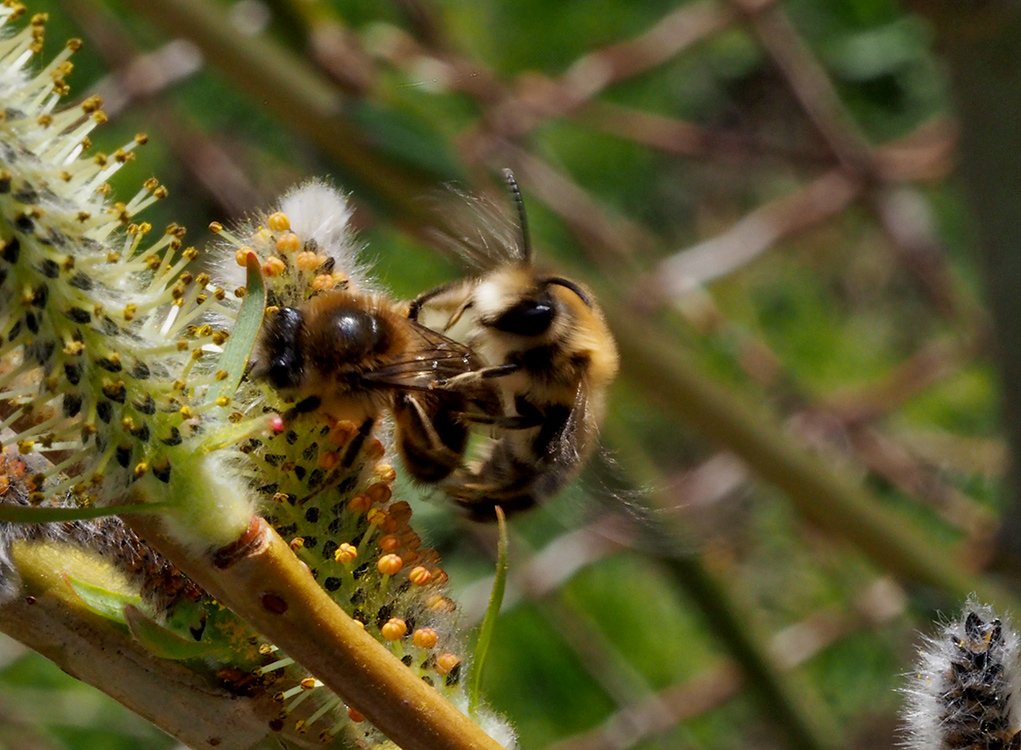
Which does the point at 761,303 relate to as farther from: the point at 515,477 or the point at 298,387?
the point at 298,387

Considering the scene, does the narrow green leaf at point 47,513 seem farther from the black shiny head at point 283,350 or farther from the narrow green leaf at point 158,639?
the black shiny head at point 283,350

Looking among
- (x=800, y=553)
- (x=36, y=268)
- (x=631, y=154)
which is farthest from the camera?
(x=631, y=154)

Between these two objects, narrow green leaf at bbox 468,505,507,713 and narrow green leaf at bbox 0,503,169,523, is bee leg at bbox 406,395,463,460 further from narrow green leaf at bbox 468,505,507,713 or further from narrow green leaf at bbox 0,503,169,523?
narrow green leaf at bbox 0,503,169,523

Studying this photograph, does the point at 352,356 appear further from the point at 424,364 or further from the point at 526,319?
the point at 526,319

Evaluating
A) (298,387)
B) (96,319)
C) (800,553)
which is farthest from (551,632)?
(96,319)

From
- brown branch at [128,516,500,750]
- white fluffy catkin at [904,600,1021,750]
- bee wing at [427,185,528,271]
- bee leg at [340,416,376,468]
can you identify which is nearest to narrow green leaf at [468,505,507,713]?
brown branch at [128,516,500,750]

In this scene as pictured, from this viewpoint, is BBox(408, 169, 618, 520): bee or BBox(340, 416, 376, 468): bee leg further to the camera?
BBox(408, 169, 618, 520): bee

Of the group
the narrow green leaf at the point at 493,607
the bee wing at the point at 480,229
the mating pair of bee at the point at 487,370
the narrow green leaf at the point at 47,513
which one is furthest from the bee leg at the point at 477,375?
the narrow green leaf at the point at 47,513

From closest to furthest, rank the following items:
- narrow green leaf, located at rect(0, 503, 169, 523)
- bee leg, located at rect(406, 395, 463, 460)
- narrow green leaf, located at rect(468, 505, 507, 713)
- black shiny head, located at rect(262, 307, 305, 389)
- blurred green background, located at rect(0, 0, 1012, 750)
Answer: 1. narrow green leaf, located at rect(0, 503, 169, 523)
2. narrow green leaf, located at rect(468, 505, 507, 713)
3. black shiny head, located at rect(262, 307, 305, 389)
4. bee leg, located at rect(406, 395, 463, 460)
5. blurred green background, located at rect(0, 0, 1012, 750)

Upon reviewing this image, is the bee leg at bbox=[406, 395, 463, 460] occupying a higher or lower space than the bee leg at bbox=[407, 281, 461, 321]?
lower
